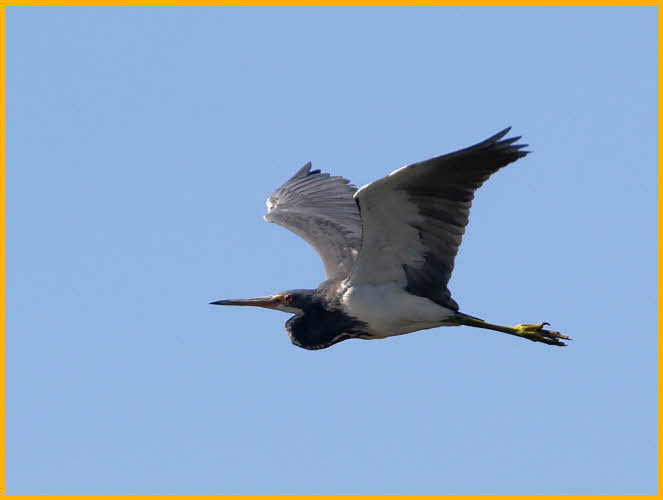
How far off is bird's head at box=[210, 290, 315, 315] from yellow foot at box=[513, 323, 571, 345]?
246 cm

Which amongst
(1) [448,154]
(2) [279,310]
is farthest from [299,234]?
(1) [448,154]

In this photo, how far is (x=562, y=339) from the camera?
491 inches

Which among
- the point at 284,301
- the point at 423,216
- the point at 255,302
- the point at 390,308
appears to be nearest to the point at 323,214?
the point at 255,302

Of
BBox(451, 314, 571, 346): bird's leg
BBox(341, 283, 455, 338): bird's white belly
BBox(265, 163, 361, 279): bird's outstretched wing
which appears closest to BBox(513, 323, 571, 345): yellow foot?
BBox(451, 314, 571, 346): bird's leg

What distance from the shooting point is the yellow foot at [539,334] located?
40.7 ft

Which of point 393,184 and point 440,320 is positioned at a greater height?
point 393,184

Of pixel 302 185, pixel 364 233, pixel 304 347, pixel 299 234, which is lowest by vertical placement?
pixel 304 347

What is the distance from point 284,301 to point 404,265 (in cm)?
163

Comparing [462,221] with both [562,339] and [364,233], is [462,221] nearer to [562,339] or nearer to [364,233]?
[364,233]

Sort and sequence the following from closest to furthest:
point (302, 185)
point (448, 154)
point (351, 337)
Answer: point (448, 154)
point (351, 337)
point (302, 185)

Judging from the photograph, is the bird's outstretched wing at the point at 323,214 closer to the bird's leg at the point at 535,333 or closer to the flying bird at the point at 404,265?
the flying bird at the point at 404,265

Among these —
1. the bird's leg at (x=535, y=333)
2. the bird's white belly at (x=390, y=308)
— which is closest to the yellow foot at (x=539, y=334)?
the bird's leg at (x=535, y=333)

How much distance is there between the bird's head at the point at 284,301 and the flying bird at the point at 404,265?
1 centimetres

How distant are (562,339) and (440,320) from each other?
1.71 metres
